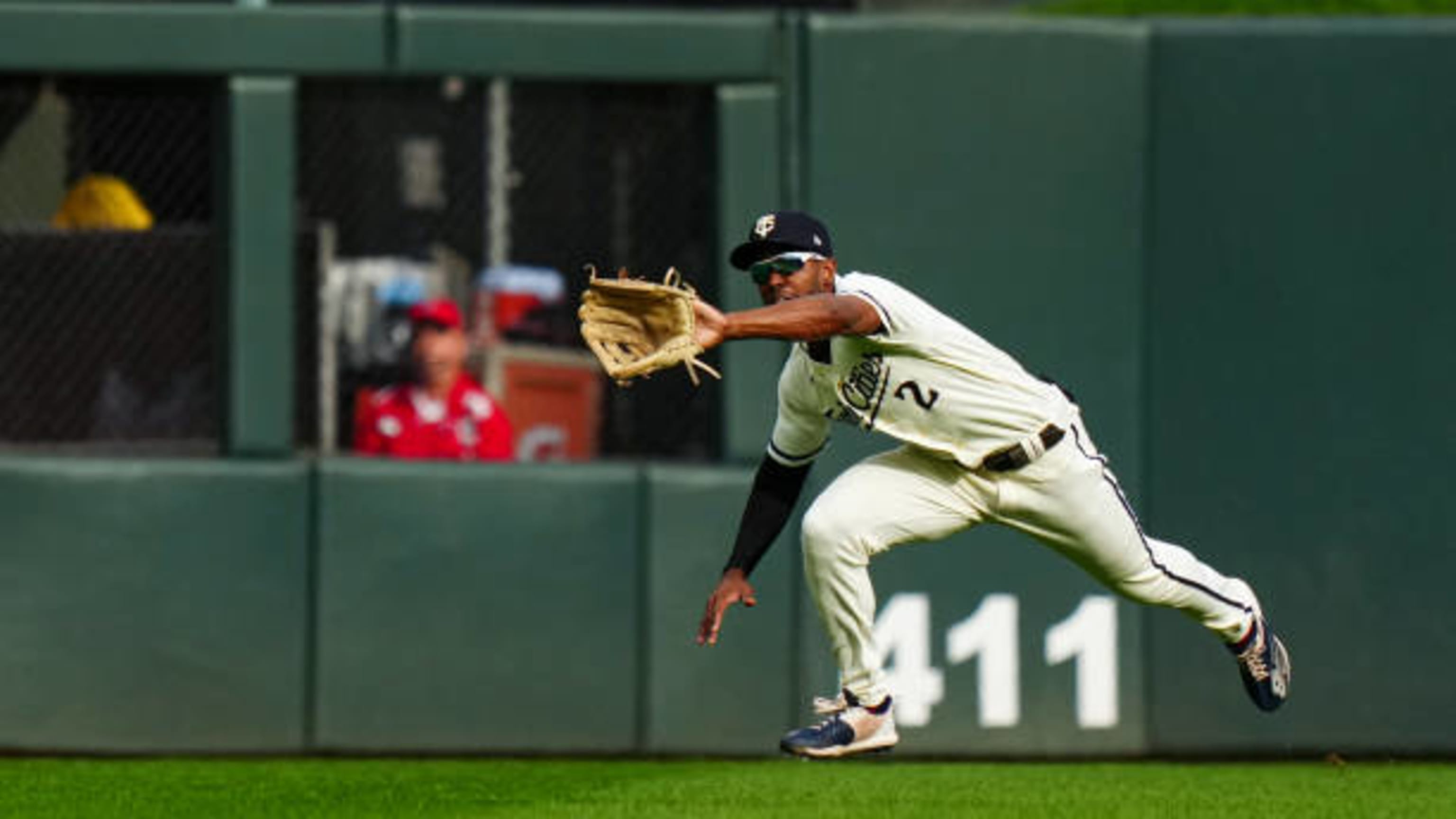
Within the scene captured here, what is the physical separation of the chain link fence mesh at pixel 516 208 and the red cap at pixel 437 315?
39cm

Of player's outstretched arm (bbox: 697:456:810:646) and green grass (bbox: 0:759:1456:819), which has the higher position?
player's outstretched arm (bbox: 697:456:810:646)

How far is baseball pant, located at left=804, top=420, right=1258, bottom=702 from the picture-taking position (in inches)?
275

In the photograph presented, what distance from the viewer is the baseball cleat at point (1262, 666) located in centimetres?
752

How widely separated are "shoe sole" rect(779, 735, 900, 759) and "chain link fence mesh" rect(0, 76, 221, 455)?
3214mm

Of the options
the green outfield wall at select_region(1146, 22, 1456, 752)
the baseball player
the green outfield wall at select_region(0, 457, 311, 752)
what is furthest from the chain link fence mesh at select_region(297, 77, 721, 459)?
the baseball player

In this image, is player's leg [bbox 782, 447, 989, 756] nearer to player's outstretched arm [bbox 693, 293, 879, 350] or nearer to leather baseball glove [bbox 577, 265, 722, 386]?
player's outstretched arm [bbox 693, 293, 879, 350]

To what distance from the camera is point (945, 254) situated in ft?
30.1

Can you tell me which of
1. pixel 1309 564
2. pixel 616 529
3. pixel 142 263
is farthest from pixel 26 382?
pixel 1309 564

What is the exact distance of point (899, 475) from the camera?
718 centimetres

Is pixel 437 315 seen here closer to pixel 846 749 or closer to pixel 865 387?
pixel 865 387

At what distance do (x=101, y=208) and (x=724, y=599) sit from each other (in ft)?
11.3

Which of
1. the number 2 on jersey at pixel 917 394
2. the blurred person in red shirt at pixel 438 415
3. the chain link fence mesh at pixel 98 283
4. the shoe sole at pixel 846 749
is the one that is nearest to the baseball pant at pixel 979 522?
the shoe sole at pixel 846 749

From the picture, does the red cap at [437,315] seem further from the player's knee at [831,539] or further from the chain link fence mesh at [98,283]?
the player's knee at [831,539]

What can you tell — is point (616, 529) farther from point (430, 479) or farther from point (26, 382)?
point (26, 382)
